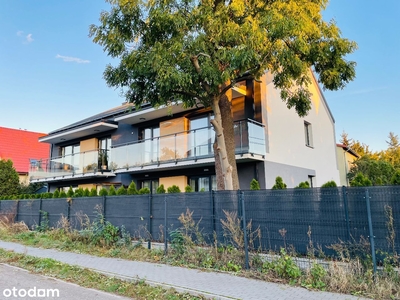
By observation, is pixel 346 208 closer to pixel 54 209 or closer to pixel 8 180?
pixel 54 209

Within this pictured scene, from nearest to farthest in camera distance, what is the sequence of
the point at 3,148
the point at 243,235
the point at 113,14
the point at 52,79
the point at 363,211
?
the point at 363,211, the point at 243,235, the point at 113,14, the point at 52,79, the point at 3,148

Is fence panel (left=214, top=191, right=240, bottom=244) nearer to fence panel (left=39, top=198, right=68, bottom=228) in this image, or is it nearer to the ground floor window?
the ground floor window

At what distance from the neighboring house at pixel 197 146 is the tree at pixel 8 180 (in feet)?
9.89

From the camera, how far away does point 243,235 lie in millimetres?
6984

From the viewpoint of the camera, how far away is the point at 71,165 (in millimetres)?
19047

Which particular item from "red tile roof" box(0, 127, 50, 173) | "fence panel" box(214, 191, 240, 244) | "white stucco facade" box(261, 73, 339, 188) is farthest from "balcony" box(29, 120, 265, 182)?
"red tile roof" box(0, 127, 50, 173)

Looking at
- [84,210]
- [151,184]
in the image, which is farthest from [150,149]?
[84,210]

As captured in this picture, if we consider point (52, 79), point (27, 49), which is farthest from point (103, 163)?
point (27, 49)

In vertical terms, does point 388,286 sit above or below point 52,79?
below

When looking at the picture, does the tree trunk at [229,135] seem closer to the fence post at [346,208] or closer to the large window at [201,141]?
the large window at [201,141]

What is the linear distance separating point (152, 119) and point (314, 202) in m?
12.2

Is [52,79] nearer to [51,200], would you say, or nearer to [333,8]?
[51,200]

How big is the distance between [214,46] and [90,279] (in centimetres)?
702

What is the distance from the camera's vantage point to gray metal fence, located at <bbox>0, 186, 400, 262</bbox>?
5578mm
